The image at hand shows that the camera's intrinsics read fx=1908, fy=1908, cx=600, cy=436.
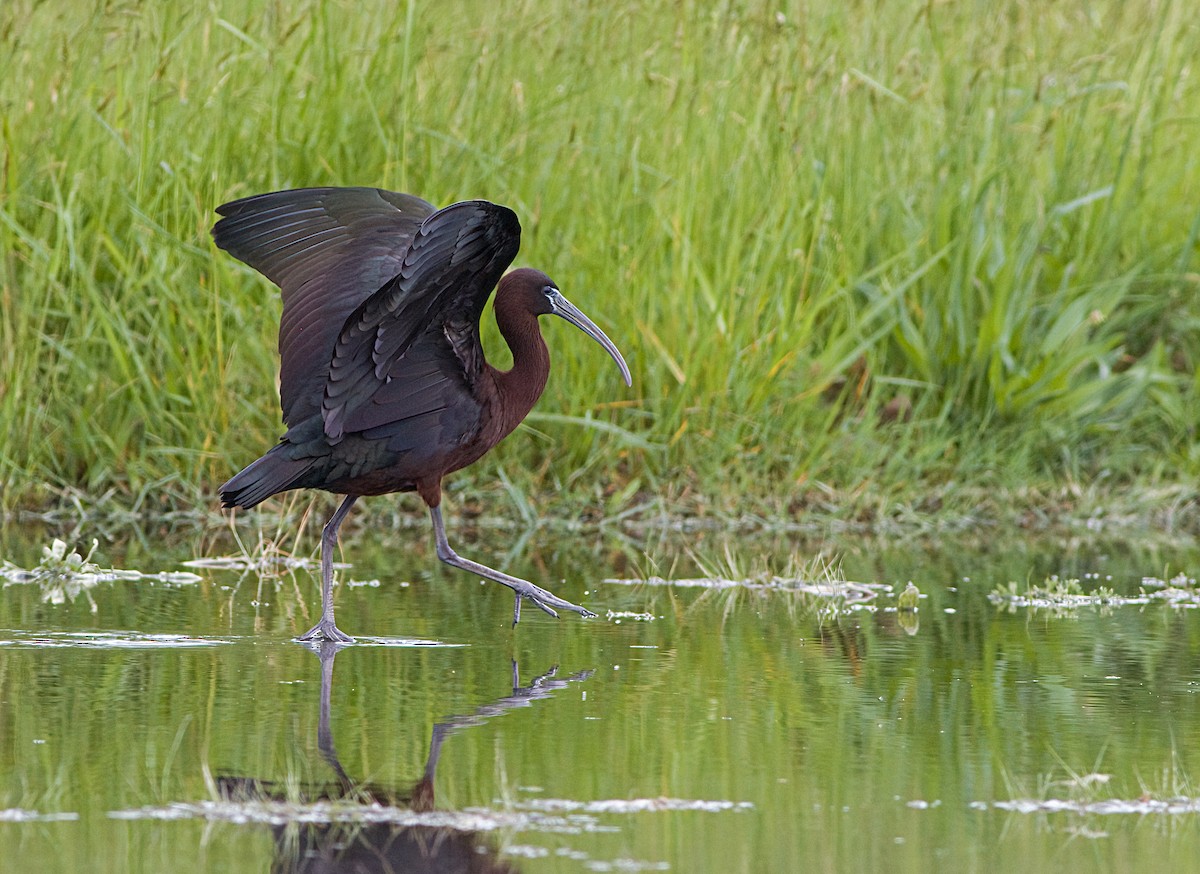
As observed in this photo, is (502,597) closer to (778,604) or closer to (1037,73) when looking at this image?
(778,604)

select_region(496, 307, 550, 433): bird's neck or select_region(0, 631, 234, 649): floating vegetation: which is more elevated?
select_region(496, 307, 550, 433): bird's neck

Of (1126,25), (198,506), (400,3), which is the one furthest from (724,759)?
(1126,25)

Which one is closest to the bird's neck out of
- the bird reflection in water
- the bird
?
the bird

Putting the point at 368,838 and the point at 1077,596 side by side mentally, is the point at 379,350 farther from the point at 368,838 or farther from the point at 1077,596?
the point at 1077,596

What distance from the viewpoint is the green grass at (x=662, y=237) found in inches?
335

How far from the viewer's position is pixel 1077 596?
6609mm

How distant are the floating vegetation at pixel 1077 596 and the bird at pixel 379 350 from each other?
157 centimetres

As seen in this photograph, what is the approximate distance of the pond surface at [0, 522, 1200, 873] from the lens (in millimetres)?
3482

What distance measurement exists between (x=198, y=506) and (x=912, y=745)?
15.9 feet

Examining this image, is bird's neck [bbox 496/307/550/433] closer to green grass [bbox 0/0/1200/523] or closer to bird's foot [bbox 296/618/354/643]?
bird's foot [bbox 296/618/354/643]

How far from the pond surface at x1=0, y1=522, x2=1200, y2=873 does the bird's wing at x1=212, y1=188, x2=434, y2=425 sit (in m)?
0.85

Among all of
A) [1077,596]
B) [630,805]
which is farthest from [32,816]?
[1077,596]

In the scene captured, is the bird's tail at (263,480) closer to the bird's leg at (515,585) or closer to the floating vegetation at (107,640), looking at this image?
the floating vegetation at (107,640)

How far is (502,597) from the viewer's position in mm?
6824
